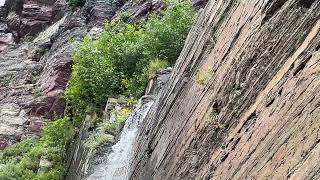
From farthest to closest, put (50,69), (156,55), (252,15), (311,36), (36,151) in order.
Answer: (50,69)
(36,151)
(156,55)
(252,15)
(311,36)

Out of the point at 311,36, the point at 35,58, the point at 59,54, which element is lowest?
the point at 35,58

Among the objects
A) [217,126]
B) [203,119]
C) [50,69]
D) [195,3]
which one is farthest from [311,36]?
[50,69]

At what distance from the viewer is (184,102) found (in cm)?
1045

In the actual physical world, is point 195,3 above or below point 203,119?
below

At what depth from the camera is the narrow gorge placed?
234 inches

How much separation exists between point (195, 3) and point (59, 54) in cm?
1191

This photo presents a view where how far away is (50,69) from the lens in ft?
111

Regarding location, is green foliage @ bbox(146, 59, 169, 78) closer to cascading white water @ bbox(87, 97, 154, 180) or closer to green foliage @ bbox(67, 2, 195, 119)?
green foliage @ bbox(67, 2, 195, 119)

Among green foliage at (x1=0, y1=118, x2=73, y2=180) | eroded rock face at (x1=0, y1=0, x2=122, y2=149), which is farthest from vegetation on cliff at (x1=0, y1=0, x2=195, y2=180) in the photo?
eroded rock face at (x1=0, y1=0, x2=122, y2=149)

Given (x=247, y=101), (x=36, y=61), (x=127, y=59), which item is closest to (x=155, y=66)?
(x=127, y=59)

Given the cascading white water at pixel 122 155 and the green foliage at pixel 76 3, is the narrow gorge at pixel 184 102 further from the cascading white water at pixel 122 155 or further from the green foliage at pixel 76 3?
the green foliage at pixel 76 3

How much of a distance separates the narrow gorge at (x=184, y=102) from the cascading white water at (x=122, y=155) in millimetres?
44

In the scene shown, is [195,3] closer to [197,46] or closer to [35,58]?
[197,46]

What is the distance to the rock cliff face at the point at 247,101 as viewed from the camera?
18.2ft
